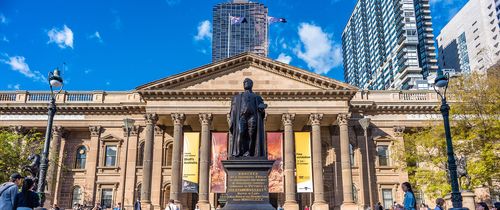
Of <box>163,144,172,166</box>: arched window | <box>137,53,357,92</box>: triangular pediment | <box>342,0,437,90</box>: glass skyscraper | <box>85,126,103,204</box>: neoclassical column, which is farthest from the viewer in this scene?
<box>342,0,437,90</box>: glass skyscraper

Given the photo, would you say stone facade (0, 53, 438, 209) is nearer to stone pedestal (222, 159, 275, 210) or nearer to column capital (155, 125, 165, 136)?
column capital (155, 125, 165, 136)

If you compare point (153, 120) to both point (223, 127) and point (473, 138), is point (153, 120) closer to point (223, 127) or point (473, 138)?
point (223, 127)

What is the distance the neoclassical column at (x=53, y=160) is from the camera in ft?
115

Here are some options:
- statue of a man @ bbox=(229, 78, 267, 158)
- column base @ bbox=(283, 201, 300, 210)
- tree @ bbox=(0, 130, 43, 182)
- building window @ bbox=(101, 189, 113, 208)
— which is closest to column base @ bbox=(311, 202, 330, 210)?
column base @ bbox=(283, 201, 300, 210)

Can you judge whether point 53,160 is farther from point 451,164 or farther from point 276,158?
point 451,164

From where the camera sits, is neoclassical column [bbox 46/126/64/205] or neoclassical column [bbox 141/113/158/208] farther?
neoclassical column [bbox 46/126/64/205]

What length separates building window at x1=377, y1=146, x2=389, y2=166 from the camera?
127 feet

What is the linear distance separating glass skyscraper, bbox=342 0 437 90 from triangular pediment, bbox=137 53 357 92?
7076 centimetres

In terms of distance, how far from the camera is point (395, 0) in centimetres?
11931

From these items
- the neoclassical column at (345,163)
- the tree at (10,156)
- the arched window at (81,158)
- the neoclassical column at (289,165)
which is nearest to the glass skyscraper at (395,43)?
the neoclassical column at (345,163)

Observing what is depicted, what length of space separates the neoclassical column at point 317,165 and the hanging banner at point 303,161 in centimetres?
39

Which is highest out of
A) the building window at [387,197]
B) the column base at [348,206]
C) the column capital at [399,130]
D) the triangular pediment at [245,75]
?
the triangular pediment at [245,75]

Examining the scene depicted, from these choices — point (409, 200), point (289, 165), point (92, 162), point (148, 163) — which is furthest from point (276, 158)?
point (409, 200)

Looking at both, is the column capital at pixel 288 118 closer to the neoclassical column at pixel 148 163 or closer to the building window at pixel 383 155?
the building window at pixel 383 155
